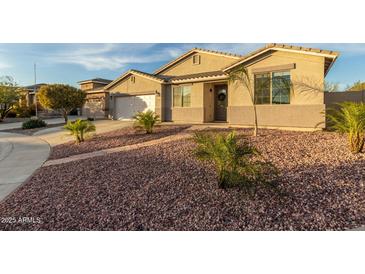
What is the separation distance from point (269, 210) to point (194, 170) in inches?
85.7

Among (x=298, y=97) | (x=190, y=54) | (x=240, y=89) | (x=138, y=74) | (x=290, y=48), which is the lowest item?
(x=298, y=97)

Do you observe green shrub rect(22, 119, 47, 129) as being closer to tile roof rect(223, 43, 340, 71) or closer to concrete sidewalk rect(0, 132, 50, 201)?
concrete sidewalk rect(0, 132, 50, 201)

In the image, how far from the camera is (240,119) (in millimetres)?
12711

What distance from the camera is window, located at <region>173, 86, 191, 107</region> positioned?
1656 cm

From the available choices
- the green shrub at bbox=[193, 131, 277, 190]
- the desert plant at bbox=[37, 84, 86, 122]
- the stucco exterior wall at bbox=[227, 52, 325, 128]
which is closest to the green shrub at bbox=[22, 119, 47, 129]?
the desert plant at bbox=[37, 84, 86, 122]

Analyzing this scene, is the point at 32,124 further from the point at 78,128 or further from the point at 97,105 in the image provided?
the point at 78,128

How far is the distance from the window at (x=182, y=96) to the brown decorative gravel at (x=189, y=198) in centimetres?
1076

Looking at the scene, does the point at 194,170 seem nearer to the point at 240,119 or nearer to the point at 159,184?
the point at 159,184

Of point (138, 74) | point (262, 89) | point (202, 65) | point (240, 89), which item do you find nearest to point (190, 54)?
point (202, 65)

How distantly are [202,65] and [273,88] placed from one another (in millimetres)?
7857

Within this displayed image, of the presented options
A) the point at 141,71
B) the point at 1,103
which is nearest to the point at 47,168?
the point at 141,71

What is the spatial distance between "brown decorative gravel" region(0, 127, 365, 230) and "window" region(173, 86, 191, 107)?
35.3ft

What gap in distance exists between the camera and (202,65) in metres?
18.1

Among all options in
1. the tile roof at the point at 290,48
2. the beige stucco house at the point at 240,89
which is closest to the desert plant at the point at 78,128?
the beige stucco house at the point at 240,89
